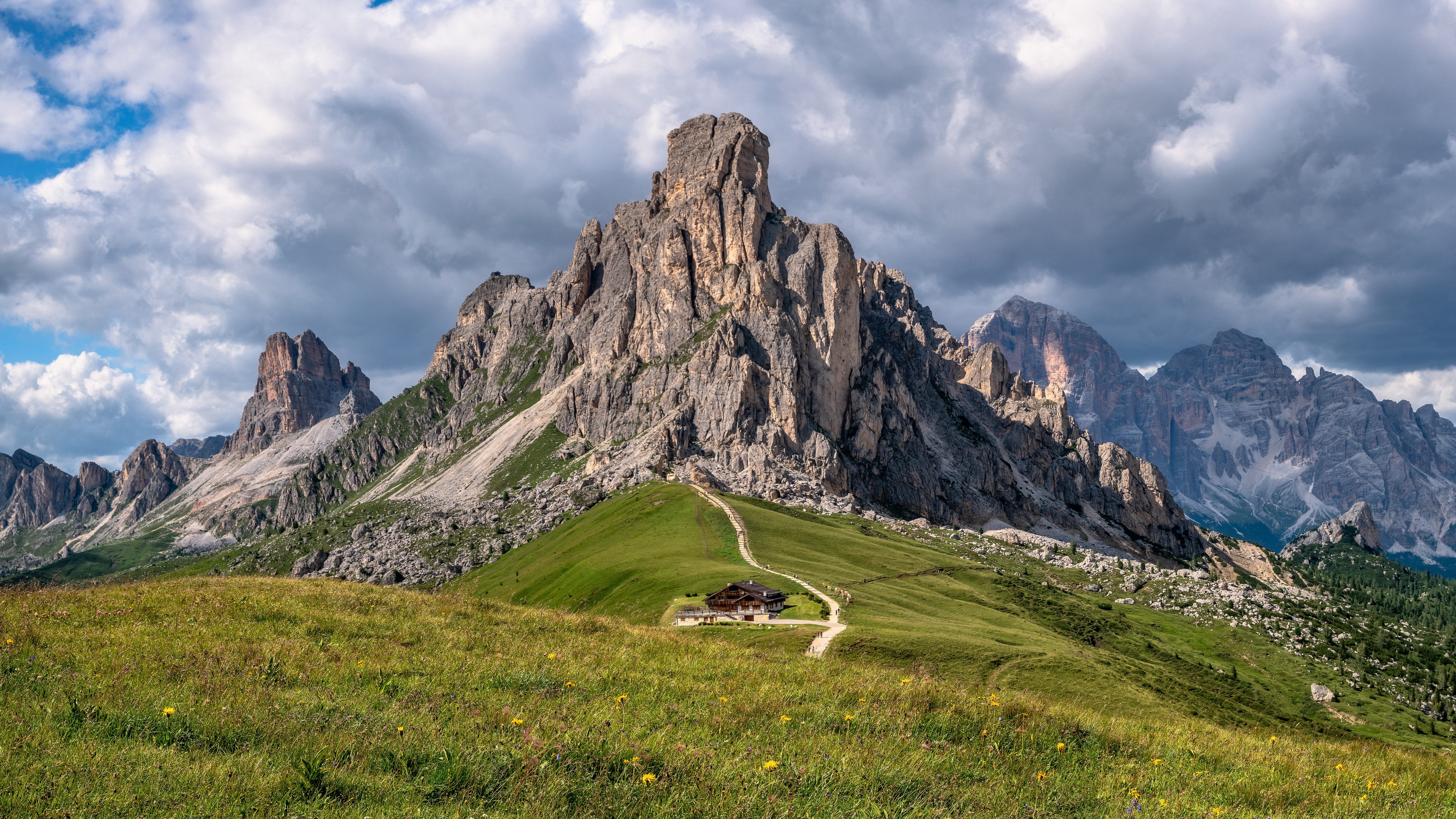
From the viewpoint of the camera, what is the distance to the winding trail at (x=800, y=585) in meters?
43.3

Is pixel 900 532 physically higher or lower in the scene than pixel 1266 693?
higher

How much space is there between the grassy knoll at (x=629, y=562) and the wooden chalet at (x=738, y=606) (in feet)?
17.4

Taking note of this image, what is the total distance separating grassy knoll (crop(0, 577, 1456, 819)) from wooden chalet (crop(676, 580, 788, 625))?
40005 mm

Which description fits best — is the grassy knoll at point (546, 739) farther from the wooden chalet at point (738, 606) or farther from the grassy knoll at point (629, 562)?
the wooden chalet at point (738, 606)

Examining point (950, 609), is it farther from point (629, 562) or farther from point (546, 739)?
point (546, 739)

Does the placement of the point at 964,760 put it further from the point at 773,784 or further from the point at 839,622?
the point at 839,622

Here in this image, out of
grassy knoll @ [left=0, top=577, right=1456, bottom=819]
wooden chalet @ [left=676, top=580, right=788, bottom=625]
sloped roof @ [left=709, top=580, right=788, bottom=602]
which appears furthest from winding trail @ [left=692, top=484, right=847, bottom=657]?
grassy knoll @ [left=0, top=577, right=1456, bottom=819]

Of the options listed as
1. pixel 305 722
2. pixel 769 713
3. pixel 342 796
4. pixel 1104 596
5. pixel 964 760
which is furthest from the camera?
pixel 1104 596

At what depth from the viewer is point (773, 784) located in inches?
377

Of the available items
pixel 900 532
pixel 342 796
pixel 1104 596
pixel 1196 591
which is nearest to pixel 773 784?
pixel 342 796

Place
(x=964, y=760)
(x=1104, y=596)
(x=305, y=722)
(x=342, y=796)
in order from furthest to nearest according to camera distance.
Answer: (x=1104, y=596)
(x=964, y=760)
(x=305, y=722)
(x=342, y=796)

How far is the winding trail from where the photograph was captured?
4328 cm

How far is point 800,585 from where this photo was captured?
7319 centimetres

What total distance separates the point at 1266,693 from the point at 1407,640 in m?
74.7
